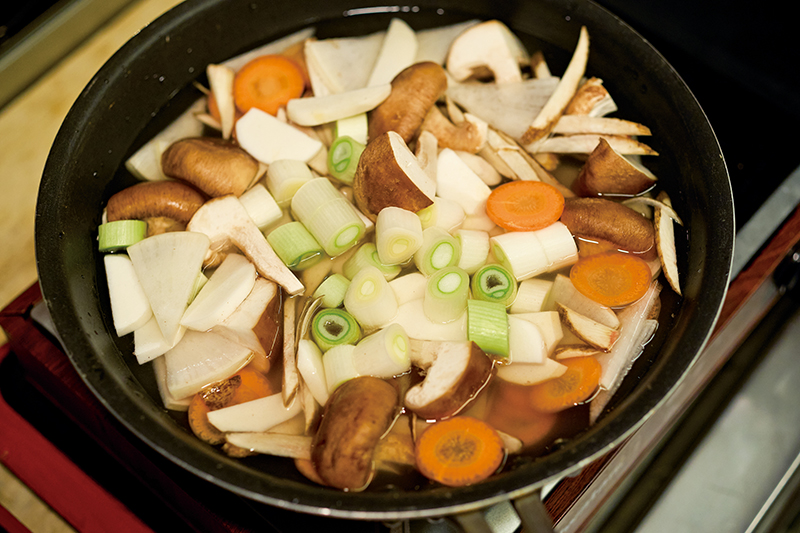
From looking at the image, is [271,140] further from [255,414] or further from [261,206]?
[255,414]

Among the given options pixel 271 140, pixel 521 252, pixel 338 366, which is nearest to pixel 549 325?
pixel 521 252

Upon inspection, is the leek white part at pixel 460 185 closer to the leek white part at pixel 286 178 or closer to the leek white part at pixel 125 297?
the leek white part at pixel 286 178

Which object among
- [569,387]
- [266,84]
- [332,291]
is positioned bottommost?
[569,387]

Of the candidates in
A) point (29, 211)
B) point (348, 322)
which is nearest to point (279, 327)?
point (348, 322)

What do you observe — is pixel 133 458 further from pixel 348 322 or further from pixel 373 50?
pixel 373 50

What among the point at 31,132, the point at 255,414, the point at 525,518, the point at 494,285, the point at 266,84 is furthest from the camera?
the point at 31,132

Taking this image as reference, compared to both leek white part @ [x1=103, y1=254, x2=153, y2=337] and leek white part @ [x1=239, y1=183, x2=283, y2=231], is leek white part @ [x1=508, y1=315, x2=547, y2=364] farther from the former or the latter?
leek white part @ [x1=103, y1=254, x2=153, y2=337]

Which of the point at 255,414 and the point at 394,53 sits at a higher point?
the point at 394,53
